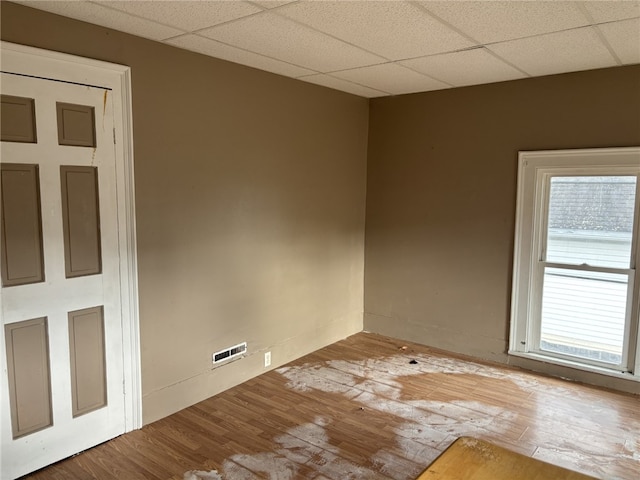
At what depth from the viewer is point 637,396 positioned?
3.51m

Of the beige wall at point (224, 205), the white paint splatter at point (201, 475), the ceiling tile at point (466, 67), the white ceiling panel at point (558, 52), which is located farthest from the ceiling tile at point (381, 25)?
the white paint splatter at point (201, 475)

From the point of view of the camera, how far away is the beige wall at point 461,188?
365 centimetres

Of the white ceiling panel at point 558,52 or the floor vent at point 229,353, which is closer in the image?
the white ceiling panel at point 558,52

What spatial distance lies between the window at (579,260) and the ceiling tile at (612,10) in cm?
135

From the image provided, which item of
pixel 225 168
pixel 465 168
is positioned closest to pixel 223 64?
pixel 225 168

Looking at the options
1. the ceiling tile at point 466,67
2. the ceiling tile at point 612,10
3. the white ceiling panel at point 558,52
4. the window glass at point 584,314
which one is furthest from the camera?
the window glass at point 584,314

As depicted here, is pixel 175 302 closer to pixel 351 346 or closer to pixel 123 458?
pixel 123 458

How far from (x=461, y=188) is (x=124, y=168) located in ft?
9.39

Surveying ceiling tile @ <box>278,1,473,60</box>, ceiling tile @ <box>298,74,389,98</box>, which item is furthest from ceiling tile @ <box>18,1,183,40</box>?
ceiling tile @ <box>298,74,389,98</box>

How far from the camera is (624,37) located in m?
2.76

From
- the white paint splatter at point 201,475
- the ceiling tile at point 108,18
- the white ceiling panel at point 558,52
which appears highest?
the white ceiling panel at point 558,52

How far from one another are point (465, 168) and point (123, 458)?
3444mm

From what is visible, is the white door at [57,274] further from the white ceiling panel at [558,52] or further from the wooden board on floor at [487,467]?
the white ceiling panel at [558,52]

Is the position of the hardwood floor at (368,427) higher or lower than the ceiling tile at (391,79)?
lower
